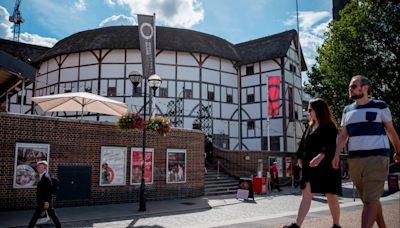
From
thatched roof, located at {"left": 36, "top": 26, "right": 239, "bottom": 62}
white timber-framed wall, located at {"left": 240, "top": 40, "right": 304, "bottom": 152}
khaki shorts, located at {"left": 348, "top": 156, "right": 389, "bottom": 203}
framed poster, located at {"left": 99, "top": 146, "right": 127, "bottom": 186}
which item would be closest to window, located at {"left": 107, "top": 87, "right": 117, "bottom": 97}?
thatched roof, located at {"left": 36, "top": 26, "right": 239, "bottom": 62}

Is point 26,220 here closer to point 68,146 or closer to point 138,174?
point 68,146

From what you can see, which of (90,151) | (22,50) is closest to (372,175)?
(90,151)

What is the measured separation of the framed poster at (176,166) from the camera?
15.8 meters

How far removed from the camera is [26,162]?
11703 millimetres

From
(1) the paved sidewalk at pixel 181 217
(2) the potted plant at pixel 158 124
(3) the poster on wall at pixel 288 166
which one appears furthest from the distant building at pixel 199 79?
(1) the paved sidewalk at pixel 181 217

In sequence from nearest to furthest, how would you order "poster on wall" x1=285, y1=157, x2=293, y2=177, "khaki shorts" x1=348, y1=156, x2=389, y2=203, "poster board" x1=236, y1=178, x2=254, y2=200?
"khaki shorts" x1=348, y1=156, x2=389, y2=203 < "poster board" x1=236, y1=178, x2=254, y2=200 < "poster on wall" x1=285, y1=157, x2=293, y2=177

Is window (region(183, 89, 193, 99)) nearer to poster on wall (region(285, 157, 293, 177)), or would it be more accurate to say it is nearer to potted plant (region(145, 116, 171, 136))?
poster on wall (region(285, 157, 293, 177))

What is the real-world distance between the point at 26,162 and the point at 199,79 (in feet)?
65.0

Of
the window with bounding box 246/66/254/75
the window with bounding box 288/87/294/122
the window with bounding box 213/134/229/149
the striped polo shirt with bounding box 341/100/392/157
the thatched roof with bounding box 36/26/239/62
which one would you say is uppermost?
the thatched roof with bounding box 36/26/239/62

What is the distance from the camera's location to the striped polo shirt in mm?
4320

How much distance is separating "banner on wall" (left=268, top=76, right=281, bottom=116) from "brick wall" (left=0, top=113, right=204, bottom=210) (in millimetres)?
13998

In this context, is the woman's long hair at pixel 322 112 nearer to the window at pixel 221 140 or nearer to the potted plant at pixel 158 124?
the potted plant at pixel 158 124

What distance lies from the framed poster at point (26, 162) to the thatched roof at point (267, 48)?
23744 millimetres

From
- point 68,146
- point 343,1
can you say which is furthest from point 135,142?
A: point 343,1
